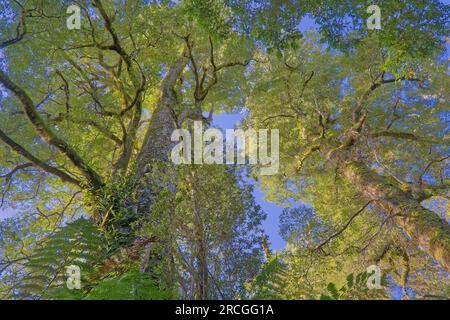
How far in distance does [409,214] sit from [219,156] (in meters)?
2.91

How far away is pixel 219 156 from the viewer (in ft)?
15.6

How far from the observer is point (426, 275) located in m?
8.56

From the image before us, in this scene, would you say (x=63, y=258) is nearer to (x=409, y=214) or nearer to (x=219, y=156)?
(x=219, y=156)

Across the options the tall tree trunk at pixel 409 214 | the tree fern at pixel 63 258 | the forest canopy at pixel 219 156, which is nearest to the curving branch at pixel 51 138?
the forest canopy at pixel 219 156

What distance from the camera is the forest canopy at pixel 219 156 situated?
3.15 m

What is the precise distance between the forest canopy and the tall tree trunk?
0.09ft

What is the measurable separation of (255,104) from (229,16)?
5.74 metres

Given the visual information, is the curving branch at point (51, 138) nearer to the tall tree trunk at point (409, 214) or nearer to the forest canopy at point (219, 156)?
the forest canopy at point (219, 156)

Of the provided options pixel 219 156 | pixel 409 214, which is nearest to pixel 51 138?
pixel 219 156

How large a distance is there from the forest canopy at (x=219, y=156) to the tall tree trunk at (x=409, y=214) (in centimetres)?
3

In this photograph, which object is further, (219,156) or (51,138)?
(51,138)

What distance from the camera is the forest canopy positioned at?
3.15 metres
